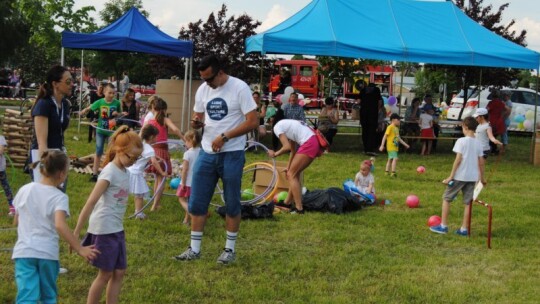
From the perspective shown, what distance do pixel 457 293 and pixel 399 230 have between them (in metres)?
2.38

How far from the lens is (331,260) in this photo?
21.1ft

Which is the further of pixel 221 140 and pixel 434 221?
pixel 434 221

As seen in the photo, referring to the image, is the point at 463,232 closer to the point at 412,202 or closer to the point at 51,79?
the point at 412,202

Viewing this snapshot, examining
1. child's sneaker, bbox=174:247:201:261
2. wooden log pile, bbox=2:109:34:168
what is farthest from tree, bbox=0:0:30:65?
child's sneaker, bbox=174:247:201:261

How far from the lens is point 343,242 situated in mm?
7211

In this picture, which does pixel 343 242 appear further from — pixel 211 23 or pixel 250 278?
pixel 211 23

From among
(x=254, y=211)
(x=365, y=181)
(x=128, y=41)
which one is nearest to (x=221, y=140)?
(x=254, y=211)

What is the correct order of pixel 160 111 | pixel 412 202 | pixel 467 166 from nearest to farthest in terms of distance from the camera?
1. pixel 467 166
2. pixel 160 111
3. pixel 412 202

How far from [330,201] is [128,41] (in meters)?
8.29

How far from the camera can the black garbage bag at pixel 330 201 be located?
870 cm

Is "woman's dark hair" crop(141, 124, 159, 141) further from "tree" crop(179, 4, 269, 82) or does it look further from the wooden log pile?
"tree" crop(179, 4, 269, 82)

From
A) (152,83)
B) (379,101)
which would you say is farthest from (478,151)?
(152,83)

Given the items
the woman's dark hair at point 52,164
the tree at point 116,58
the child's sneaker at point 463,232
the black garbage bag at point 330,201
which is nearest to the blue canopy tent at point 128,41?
the black garbage bag at point 330,201

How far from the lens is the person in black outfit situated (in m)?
16.1
